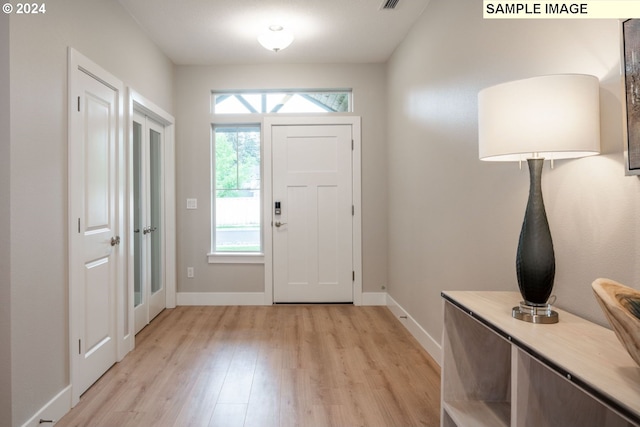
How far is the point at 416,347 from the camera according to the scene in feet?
9.62

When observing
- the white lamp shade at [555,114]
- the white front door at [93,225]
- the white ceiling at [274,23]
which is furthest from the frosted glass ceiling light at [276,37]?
the white lamp shade at [555,114]

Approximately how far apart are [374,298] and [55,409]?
303 centimetres

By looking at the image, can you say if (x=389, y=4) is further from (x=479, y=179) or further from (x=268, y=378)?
(x=268, y=378)

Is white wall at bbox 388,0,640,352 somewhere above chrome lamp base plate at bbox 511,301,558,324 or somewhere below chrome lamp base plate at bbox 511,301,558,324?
above

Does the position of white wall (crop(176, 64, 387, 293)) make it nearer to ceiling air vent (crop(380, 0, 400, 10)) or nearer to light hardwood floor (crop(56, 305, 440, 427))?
light hardwood floor (crop(56, 305, 440, 427))

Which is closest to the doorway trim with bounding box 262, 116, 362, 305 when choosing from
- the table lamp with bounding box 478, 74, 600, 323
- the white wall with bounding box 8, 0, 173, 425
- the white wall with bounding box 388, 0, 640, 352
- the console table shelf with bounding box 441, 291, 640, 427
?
the white wall with bounding box 388, 0, 640, 352

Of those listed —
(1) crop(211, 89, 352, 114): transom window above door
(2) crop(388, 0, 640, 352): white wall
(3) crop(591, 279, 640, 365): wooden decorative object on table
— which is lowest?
(3) crop(591, 279, 640, 365): wooden decorative object on table

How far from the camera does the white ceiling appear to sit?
9.44 feet

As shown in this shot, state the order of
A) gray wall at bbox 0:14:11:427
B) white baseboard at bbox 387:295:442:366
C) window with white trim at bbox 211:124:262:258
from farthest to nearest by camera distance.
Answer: window with white trim at bbox 211:124:262:258, white baseboard at bbox 387:295:442:366, gray wall at bbox 0:14:11:427

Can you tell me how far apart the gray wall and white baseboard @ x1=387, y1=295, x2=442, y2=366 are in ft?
7.92

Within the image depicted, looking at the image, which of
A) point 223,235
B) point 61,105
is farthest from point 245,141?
point 61,105

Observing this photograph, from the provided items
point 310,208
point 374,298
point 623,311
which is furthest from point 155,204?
point 623,311

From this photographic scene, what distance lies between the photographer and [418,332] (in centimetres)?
304

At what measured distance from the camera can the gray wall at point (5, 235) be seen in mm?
1627
